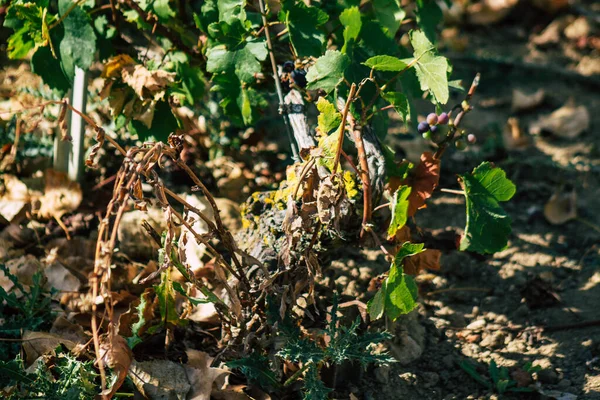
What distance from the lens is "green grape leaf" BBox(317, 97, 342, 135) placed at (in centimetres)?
182

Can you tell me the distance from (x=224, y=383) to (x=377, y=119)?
100 centimetres

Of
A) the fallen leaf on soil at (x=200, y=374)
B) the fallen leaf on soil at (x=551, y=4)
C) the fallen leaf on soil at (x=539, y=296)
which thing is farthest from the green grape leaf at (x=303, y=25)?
the fallen leaf on soil at (x=551, y=4)

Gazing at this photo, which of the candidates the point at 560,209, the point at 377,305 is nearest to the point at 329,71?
the point at 377,305

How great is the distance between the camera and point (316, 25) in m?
2.01

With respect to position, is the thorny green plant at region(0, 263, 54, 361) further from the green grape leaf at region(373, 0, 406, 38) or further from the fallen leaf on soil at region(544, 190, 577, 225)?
the fallen leaf on soil at region(544, 190, 577, 225)

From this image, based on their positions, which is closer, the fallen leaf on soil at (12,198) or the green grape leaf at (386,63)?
the green grape leaf at (386,63)

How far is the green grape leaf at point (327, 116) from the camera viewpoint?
5.97 ft

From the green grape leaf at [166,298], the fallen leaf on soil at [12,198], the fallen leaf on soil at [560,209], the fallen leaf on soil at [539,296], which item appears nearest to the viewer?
the green grape leaf at [166,298]

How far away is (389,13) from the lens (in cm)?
234

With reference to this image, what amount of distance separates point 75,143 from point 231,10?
102 cm

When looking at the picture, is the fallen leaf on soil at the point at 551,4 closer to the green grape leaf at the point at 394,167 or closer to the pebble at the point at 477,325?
the pebble at the point at 477,325

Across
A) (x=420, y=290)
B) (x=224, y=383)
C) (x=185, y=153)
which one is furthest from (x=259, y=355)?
(x=185, y=153)

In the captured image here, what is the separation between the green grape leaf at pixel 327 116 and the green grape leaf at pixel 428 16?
2.55ft

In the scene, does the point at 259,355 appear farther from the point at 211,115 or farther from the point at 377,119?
the point at 211,115
